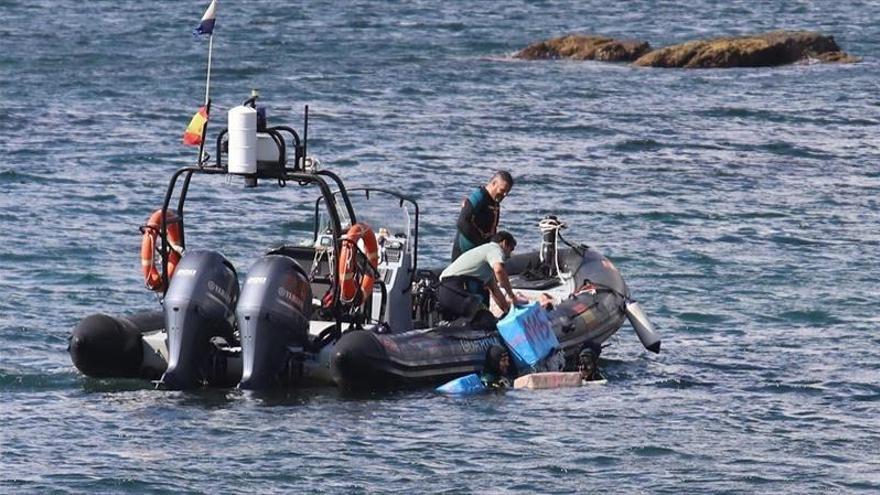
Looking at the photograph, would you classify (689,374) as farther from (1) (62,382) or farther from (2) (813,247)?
(2) (813,247)

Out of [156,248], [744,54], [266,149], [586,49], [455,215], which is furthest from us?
[586,49]

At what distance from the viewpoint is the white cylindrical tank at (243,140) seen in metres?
18.3

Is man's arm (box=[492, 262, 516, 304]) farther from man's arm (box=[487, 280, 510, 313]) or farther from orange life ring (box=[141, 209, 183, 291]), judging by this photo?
orange life ring (box=[141, 209, 183, 291])

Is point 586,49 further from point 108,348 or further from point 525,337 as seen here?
point 108,348

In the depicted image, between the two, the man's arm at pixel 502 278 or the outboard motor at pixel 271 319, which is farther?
the man's arm at pixel 502 278

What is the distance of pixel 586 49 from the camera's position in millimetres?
50500

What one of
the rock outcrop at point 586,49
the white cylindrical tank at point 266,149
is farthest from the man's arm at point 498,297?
the rock outcrop at point 586,49

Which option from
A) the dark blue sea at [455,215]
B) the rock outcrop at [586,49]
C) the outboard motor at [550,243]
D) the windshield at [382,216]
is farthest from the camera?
the rock outcrop at [586,49]

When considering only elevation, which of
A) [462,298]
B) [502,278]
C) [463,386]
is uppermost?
[502,278]

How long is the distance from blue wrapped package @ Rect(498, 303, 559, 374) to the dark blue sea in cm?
51

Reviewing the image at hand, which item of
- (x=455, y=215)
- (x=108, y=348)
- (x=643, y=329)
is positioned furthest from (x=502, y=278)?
(x=455, y=215)

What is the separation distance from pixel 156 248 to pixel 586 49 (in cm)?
3247

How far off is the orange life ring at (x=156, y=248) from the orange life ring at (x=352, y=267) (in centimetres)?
167

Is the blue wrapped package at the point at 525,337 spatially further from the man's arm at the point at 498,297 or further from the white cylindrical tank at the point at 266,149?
the white cylindrical tank at the point at 266,149
